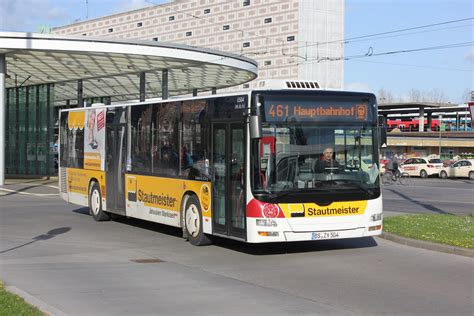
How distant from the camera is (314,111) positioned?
1136cm

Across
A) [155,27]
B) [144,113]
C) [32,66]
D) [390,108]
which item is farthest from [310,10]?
[144,113]

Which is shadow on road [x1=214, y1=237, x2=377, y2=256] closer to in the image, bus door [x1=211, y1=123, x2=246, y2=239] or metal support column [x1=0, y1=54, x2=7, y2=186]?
bus door [x1=211, y1=123, x2=246, y2=239]

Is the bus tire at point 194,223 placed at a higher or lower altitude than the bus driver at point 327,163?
lower

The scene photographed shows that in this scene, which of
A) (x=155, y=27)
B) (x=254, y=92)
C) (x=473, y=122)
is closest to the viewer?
(x=254, y=92)

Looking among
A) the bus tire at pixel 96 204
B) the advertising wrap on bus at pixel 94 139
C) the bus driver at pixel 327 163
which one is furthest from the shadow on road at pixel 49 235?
the bus driver at pixel 327 163

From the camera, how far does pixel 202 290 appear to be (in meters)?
8.52

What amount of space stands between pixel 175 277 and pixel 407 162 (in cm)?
4266


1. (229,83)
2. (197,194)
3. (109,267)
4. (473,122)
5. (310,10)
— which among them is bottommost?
(109,267)

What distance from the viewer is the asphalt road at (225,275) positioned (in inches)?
298

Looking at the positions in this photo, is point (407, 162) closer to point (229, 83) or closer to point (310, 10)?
point (229, 83)

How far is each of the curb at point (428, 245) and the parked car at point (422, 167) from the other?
36221 mm

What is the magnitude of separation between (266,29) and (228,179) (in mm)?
95272

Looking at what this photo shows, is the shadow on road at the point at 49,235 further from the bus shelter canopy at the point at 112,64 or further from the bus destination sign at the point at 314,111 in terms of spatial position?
the bus shelter canopy at the point at 112,64

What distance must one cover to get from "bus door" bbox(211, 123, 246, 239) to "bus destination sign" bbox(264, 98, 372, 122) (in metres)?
0.63
